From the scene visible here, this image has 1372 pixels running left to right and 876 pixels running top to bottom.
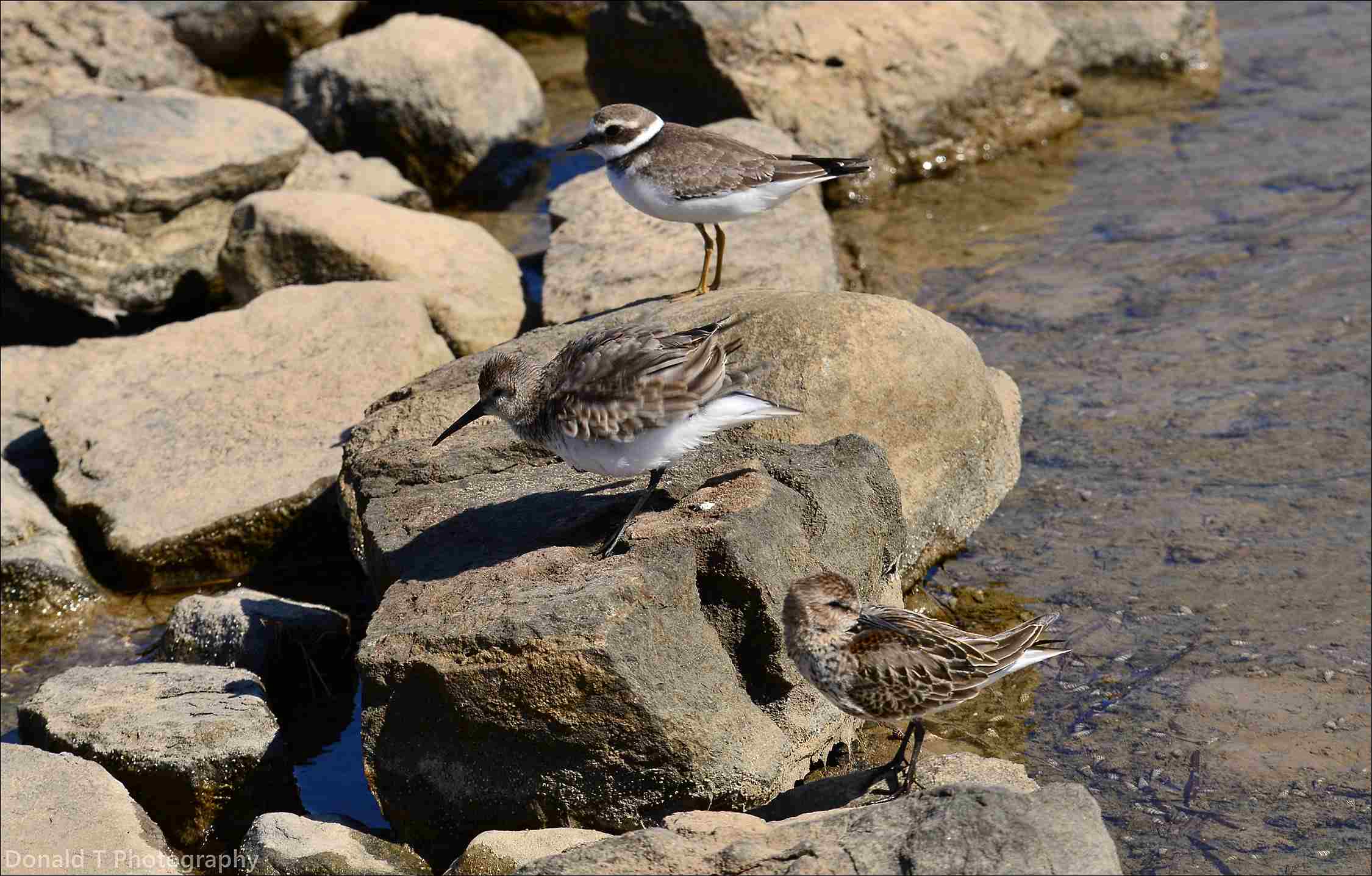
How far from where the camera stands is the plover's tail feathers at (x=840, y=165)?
8516 millimetres

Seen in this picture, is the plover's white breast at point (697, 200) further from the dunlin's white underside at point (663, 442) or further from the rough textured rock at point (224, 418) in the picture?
the dunlin's white underside at point (663, 442)

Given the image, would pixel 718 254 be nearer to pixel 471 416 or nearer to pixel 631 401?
pixel 471 416

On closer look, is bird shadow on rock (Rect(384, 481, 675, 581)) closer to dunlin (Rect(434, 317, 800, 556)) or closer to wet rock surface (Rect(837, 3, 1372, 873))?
dunlin (Rect(434, 317, 800, 556))

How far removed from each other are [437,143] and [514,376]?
26.0 feet

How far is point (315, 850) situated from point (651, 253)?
17.1 ft

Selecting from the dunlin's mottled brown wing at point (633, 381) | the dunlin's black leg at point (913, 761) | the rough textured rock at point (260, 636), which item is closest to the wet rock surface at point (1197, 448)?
the dunlin's black leg at point (913, 761)

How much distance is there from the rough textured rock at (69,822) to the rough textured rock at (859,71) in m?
8.65

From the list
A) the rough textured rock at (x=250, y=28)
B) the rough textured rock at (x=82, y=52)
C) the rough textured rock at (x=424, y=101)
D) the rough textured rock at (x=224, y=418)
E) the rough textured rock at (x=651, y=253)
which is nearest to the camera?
the rough textured rock at (x=224, y=418)

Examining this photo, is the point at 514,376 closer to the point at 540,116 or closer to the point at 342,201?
the point at 342,201

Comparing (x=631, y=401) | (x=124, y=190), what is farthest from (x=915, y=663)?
(x=124, y=190)

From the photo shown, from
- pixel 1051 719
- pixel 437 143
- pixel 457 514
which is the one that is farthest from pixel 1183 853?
pixel 437 143

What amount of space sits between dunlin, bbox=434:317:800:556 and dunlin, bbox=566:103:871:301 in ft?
7.21

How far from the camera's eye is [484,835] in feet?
17.6

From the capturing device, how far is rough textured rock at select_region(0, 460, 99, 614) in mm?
8328
